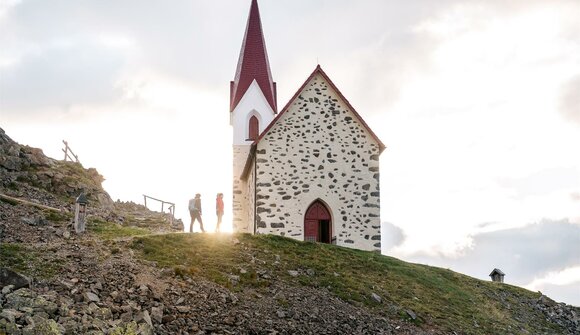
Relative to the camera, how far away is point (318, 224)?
92.4 feet

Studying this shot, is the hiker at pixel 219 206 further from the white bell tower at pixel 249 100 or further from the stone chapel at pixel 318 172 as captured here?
the white bell tower at pixel 249 100

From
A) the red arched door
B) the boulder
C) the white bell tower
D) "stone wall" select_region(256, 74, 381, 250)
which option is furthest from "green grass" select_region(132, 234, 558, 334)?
the white bell tower

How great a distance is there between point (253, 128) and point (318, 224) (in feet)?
40.2

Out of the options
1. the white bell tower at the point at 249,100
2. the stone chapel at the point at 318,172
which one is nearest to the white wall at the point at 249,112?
the white bell tower at the point at 249,100

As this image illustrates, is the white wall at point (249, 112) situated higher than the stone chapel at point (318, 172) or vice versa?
the white wall at point (249, 112)

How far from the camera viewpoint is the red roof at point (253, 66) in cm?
3962

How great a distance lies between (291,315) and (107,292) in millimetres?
4726

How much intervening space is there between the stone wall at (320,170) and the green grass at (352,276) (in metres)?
3.01

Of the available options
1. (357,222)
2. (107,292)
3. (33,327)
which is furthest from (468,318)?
(33,327)

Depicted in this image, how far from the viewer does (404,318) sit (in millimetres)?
19547

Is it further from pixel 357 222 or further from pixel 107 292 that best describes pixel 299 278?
pixel 357 222

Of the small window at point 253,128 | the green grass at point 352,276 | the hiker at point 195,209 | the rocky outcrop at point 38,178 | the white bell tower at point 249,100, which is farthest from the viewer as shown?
the small window at point 253,128

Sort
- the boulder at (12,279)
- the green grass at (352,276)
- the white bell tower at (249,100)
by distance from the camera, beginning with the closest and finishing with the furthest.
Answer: the boulder at (12,279)
the green grass at (352,276)
the white bell tower at (249,100)

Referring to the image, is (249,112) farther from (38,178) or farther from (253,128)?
(38,178)
